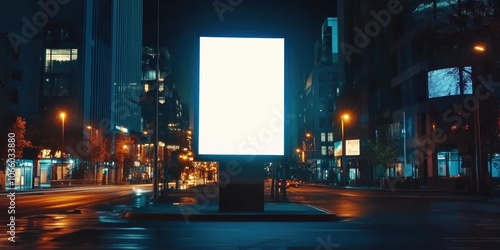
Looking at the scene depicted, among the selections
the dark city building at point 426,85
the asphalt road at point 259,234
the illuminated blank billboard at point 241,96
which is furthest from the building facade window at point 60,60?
the illuminated blank billboard at point 241,96

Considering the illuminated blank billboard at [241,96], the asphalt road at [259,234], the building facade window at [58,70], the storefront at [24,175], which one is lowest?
the asphalt road at [259,234]

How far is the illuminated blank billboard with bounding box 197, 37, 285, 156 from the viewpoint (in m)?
23.6

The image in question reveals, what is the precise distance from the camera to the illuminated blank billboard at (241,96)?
2356 centimetres

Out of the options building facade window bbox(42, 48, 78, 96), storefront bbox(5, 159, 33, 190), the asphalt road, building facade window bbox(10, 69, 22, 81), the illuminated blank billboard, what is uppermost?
building facade window bbox(42, 48, 78, 96)

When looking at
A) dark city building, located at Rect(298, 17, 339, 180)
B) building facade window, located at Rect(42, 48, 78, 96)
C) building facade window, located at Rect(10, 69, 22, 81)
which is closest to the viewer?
building facade window, located at Rect(10, 69, 22, 81)

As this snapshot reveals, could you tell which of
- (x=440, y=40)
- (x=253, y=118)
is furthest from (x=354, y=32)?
(x=253, y=118)

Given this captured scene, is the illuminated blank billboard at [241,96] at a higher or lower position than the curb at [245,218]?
higher

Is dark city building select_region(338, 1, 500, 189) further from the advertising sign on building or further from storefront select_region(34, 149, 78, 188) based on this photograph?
storefront select_region(34, 149, 78, 188)

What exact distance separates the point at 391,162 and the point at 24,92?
50468 millimetres

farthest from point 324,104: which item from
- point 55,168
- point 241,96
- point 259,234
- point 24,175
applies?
point 259,234

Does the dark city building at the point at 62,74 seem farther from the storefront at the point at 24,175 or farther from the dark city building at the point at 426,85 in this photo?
the dark city building at the point at 426,85

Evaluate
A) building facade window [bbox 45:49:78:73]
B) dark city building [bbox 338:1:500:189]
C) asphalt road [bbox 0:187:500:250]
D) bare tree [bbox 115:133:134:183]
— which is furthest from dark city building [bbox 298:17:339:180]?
asphalt road [bbox 0:187:500:250]

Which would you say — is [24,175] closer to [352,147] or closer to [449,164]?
[352,147]

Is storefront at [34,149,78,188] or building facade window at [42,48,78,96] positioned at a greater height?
building facade window at [42,48,78,96]
